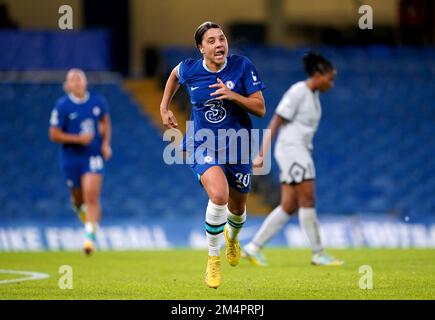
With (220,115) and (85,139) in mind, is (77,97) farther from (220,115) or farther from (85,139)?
(220,115)

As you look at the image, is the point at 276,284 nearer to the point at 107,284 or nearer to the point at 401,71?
the point at 107,284

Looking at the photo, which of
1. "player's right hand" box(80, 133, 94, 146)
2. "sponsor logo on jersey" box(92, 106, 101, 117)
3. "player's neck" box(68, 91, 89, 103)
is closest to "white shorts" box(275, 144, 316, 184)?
"player's right hand" box(80, 133, 94, 146)

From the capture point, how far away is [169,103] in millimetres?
9609

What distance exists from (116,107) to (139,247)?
713 cm

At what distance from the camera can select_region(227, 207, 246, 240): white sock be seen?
32.8 feet

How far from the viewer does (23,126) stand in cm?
2361

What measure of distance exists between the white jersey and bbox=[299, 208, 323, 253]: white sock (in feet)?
2.59

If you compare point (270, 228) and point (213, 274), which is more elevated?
point (270, 228)

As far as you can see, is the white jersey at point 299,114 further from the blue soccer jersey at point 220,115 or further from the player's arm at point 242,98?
the player's arm at point 242,98

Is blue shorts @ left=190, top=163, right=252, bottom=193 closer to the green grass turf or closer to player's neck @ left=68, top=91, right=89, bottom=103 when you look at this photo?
the green grass turf

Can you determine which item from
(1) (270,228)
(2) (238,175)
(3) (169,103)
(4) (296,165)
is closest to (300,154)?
(4) (296,165)

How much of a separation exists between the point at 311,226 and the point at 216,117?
333 centimetres

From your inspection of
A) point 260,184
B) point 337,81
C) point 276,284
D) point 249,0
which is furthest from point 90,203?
point 249,0
